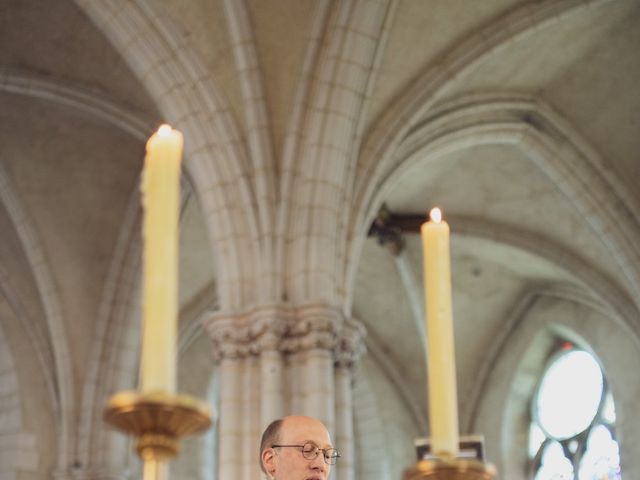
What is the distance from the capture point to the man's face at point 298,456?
14.7 feet

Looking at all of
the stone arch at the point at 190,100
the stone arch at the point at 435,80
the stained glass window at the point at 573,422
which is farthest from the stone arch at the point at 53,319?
the stained glass window at the point at 573,422

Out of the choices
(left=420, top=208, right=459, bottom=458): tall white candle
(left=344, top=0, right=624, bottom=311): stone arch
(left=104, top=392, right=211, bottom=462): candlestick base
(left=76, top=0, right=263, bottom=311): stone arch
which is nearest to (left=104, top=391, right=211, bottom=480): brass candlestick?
(left=104, top=392, right=211, bottom=462): candlestick base

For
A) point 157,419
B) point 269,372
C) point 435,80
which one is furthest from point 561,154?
point 157,419

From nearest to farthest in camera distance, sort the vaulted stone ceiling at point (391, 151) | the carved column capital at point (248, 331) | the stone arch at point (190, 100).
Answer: the carved column capital at point (248, 331), the stone arch at point (190, 100), the vaulted stone ceiling at point (391, 151)

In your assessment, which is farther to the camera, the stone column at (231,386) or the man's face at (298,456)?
the stone column at (231,386)

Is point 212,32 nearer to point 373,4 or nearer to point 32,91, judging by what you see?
point 373,4

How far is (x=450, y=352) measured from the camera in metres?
3.04

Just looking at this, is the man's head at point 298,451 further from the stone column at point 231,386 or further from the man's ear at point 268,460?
the stone column at point 231,386

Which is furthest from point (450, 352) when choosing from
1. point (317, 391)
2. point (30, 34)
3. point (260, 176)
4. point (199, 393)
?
point (199, 393)

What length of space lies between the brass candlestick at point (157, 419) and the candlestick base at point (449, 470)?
0.54 meters

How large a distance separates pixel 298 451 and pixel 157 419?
1.94 m

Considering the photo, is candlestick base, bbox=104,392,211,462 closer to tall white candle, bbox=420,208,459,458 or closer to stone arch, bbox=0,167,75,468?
tall white candle, bbox=420,208,459,458

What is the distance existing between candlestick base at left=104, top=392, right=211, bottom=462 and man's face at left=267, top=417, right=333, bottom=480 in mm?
1827

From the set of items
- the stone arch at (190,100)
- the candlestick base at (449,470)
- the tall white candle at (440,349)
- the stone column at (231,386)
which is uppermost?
the stone arch at (190,100)
